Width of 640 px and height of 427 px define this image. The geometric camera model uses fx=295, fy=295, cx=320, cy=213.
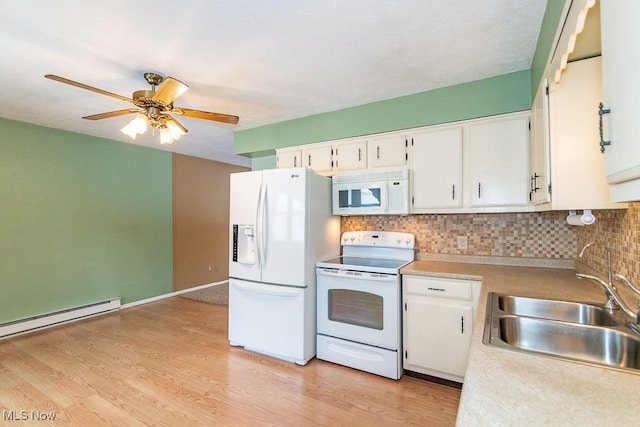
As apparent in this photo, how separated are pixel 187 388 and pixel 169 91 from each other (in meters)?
2.21

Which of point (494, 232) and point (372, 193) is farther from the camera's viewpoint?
point (372, 193)

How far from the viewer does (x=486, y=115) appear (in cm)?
237

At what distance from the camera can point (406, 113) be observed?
270 centimetres

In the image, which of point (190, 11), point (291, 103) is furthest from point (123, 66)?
point (291, 103)

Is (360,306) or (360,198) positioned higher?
(360,198)

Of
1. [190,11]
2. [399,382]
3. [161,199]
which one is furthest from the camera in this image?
[161,199]

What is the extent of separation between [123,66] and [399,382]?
3.17 m

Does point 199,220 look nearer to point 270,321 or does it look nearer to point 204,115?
point 270,321

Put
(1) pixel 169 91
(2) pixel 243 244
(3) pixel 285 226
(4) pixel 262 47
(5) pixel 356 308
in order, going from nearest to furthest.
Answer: (4) pixel 262 47 → (1) pixel 169 91 → (5) pixel 356 308 → (3) pixel 285 226 → (2) pixel 243 244

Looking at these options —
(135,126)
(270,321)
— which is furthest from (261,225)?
(135,126)

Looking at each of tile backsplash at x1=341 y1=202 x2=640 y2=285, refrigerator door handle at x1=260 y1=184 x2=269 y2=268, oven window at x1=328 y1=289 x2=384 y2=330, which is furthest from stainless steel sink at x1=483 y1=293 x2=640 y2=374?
refrigerator door handle at x1=260 y1=184 x2=269 y2=268

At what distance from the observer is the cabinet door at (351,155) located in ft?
9.54

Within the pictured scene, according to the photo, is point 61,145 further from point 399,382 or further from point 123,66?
point 399,382

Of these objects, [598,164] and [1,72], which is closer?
[598,164]
